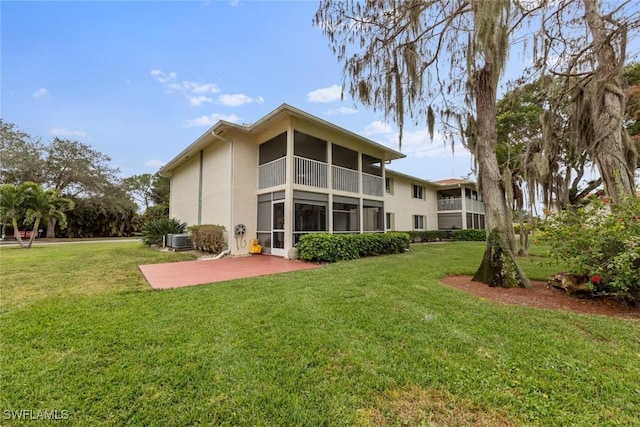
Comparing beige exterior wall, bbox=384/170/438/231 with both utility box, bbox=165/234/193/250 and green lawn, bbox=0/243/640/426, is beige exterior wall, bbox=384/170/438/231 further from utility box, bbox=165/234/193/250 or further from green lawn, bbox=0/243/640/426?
green lawn, bbox=0/243/640/426

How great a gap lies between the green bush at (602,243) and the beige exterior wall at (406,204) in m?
13.7

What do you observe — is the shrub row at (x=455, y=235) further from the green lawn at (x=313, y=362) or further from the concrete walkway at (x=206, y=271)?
the green lawn at (x=313, y=362)

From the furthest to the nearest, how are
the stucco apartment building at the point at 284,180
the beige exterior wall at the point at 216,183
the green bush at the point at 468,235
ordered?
the green bush at the point at 468,235
the beige exterior wall at the point at 216,183
the stucco apartment building at the point at 284,180

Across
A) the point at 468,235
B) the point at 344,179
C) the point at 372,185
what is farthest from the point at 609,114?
the point at 468,235

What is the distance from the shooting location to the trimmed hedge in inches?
357

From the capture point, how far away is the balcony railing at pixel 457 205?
2241 cm

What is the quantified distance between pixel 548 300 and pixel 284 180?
27.2 feet

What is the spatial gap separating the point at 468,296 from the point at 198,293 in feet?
16.4

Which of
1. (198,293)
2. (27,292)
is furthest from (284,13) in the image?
(27,292)

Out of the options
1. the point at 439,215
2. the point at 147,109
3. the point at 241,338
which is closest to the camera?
the point at 241,338

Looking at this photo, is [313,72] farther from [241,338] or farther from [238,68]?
[241,338]

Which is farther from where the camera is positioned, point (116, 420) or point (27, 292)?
point (27, 292)

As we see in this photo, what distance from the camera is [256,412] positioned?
1.93m

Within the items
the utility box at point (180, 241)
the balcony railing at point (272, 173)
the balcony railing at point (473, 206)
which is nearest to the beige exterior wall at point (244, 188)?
the balcony railing at point (272, 173)
